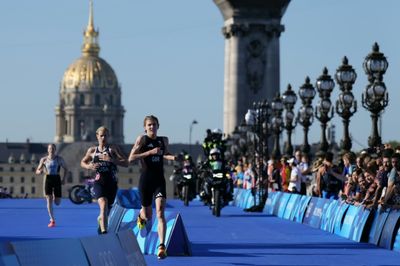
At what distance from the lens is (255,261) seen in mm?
19219

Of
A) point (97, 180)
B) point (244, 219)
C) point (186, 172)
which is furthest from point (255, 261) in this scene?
point (186, 172)

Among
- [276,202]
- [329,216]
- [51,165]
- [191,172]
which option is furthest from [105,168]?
[191,172]

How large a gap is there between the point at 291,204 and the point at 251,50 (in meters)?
59.8

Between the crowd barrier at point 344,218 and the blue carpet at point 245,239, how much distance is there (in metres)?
0.21

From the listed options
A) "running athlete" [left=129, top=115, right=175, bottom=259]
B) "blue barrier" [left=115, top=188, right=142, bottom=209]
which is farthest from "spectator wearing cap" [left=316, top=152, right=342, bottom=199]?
"running athlete" [left=129, top=115, right=175, bottom=259]

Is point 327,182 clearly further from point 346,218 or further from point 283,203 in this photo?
point 346,218

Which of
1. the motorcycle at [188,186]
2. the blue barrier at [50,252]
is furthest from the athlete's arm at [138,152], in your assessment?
the motorcycle at [188,186]

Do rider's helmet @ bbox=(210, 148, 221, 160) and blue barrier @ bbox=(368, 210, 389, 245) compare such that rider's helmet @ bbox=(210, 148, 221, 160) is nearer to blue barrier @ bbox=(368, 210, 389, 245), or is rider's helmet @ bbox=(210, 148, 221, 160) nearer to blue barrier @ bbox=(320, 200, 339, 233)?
blue barrier @ bbox=(320, 200, 339, 233)

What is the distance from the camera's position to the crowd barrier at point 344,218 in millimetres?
21781

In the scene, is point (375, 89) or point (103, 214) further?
point (375, 89)

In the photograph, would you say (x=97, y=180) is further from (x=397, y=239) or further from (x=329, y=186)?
(x=329, y=186)

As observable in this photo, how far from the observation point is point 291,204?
3291 cm

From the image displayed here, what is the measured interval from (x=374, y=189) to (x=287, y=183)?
584 inches

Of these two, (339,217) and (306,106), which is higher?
(306,106)
